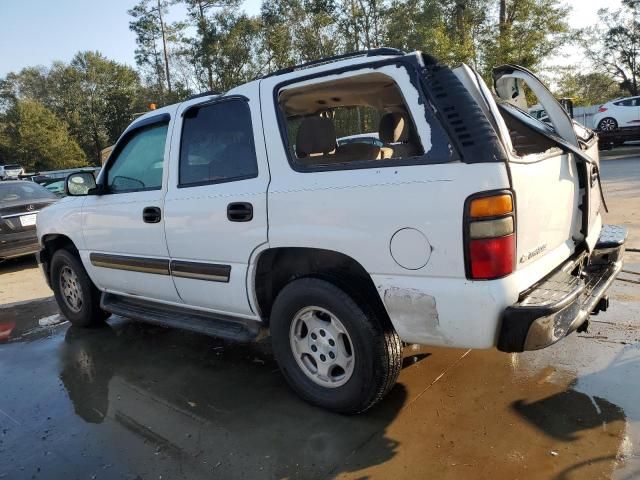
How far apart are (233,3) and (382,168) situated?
41237 mm

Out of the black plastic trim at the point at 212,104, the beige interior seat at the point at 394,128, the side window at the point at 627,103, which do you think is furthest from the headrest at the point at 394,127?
the side window at the point at 627,103

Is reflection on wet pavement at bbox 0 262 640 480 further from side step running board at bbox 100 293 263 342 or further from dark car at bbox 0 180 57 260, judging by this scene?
dark car at bbox 0 180 57 260

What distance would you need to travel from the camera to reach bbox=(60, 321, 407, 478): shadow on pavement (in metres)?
2.73

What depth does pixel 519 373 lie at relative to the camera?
134 inches

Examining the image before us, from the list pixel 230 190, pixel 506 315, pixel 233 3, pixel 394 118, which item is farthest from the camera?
pixel 233 3

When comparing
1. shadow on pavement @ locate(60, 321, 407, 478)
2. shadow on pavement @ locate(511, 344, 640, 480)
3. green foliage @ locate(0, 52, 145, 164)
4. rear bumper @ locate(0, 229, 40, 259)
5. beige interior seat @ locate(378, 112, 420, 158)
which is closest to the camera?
shadow on pavement @ locate(511, 344, 640, 480)

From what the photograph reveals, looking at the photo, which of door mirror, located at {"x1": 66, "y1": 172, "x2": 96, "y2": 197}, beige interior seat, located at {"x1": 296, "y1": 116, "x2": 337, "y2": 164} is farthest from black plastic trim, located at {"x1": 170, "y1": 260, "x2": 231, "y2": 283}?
door mirror, located at {"x1": 66, "y1": 172, "x2": 96, "y2": 197}

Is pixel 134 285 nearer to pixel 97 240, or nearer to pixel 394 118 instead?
pixel 97 240

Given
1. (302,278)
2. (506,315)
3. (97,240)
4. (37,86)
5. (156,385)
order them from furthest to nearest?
(37,86), (97,240), (156,385), (302,278), (506,315)

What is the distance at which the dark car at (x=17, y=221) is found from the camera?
8.47 metres

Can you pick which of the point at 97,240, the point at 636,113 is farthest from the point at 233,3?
the point at 97,240

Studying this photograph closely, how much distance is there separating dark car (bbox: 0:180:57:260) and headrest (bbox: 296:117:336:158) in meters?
7.00

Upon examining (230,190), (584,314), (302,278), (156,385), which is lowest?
(156,385)

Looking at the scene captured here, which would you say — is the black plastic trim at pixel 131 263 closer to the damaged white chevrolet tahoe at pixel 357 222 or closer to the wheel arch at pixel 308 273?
the damaged white chevrolet tahoe at pixel 357 222
